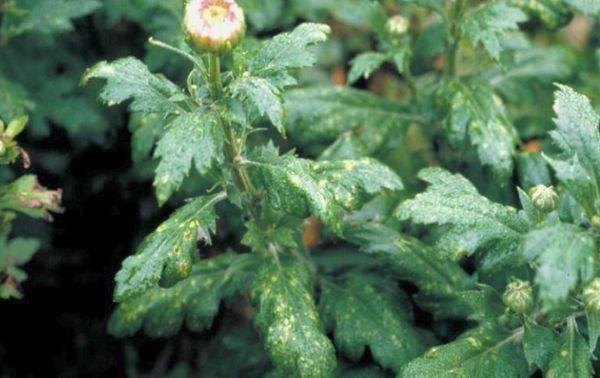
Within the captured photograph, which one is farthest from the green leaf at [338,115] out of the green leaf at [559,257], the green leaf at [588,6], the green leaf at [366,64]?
the green leaf at [559,257]

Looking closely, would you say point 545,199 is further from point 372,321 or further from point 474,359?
point 372,321

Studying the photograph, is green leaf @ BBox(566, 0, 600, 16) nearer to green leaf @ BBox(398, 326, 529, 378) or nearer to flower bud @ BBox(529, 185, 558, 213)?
flower bud @ BBox(529, 185, 558, 213)

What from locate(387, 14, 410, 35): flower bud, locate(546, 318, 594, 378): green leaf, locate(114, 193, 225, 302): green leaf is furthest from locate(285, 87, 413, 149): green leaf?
locate(546, 318, 594, 378): green leaf

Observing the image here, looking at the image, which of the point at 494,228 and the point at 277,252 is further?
the point at 277,252

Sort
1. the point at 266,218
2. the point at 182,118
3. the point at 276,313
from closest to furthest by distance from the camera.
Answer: the point at 182,118 < the point at 276,313 < the point at 266,218

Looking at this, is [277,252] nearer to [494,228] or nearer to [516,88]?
[494,228]

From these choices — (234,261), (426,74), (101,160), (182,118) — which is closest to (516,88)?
(426,74)

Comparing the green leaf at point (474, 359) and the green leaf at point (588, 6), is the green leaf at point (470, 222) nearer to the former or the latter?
the green leaf at point (474, 359)
